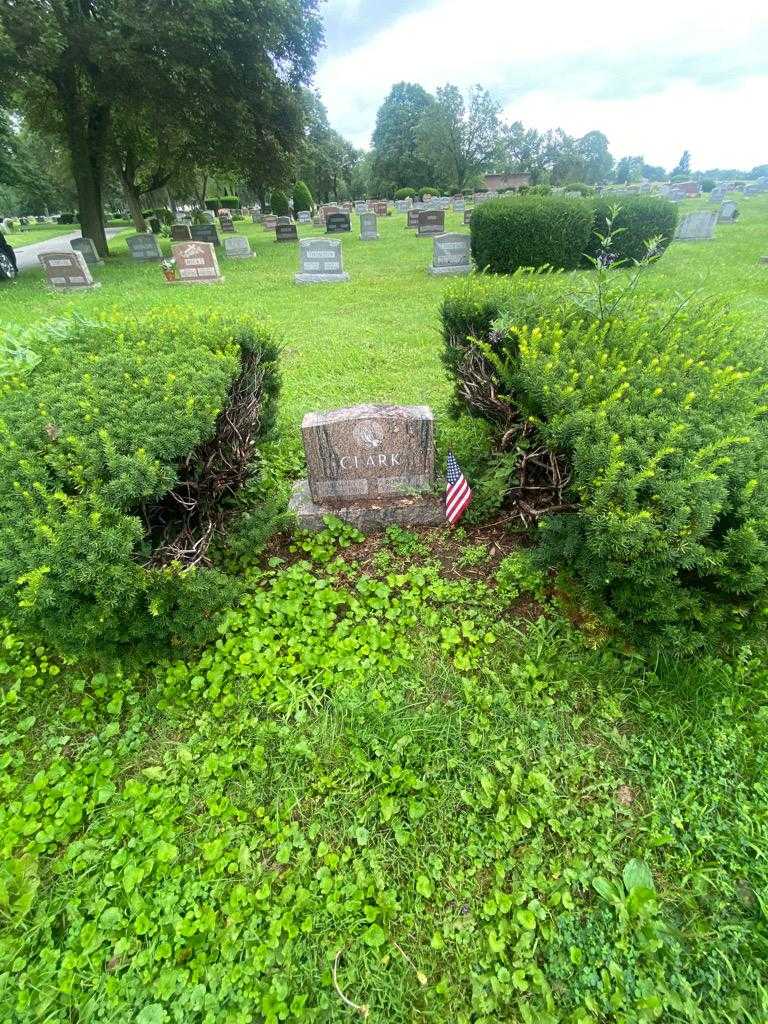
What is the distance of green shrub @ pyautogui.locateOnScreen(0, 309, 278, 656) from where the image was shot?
6.57 feet

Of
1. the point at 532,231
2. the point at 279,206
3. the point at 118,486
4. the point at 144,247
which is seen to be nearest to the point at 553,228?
the point at 532,231

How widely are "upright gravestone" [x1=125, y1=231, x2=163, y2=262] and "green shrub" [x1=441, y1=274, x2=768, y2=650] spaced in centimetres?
1979

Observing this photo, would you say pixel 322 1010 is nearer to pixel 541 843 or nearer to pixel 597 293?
pixel 541 843

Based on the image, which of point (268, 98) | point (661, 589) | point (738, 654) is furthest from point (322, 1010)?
point (268, 98)

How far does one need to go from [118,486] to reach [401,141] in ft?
221

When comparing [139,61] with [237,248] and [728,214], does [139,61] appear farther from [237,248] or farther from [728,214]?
[728,214]

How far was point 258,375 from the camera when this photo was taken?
3.63m

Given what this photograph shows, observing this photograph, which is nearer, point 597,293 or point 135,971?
point 135,971

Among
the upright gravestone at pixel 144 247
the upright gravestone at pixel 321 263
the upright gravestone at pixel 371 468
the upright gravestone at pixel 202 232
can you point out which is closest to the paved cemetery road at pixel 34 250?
the upright gravestone at pixel 144 247

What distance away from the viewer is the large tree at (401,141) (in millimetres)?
51531

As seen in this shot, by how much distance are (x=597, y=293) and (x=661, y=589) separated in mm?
2479

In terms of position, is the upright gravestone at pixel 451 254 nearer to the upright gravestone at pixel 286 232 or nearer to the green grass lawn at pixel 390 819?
the green grass lawn at pixel 390 819

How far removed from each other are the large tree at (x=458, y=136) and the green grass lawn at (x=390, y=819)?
56.7 metres

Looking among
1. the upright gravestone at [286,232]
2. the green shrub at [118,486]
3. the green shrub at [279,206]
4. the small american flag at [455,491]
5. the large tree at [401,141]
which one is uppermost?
the large tree at [401,141]
